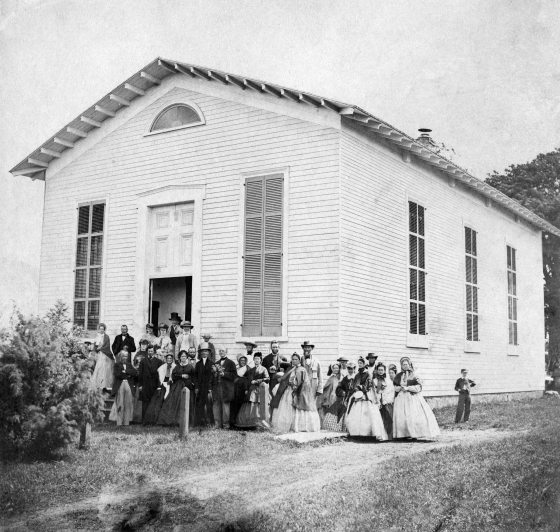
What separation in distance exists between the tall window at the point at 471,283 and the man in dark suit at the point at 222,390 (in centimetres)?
777

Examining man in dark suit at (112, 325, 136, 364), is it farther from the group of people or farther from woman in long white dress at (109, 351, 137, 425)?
woman in long white dress at (109, 351, 137, 425)

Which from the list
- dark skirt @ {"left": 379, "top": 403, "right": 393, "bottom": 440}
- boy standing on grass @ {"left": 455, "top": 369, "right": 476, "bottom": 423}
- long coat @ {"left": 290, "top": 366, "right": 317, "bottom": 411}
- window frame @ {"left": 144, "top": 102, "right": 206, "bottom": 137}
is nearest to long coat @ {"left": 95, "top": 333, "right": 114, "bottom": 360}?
long coat @ {"left": 290, "top": 366, "right": 317, "bottom": 411}

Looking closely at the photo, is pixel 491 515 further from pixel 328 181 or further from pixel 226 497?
pixel 328 181

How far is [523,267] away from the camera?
823 inches

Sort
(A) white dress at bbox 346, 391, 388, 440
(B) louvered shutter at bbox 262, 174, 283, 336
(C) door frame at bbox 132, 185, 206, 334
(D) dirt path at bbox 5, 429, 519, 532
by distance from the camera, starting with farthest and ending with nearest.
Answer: (C) door frame at bbox 132, 185, 206, 334
(B) louvered shutter at bbox 262, 174, 283, 336
(A) white dress at bbox 346, 391, 388, 440
(D) dirt path at bbox 5, 429, 519, 532

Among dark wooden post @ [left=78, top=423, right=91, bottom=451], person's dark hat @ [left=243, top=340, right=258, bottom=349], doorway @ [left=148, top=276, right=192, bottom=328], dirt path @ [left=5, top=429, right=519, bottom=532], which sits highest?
doorway @ [left=148, top=276, right=192, bottom=328]

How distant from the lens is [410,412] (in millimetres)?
12703

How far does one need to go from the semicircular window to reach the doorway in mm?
3507

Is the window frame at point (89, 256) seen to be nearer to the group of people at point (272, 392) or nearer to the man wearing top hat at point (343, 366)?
the group of people at point (272, 392)

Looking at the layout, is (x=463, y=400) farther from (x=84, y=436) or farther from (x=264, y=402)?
(x=84, y=436)

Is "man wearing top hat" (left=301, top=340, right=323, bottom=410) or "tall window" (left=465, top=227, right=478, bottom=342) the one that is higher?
"tall window" (left=465, top=227, right=478, bottom=342)

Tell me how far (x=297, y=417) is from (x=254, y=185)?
16.0 ft

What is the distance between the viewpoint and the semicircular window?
15.8 metres

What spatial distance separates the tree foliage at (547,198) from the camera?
12573mm
